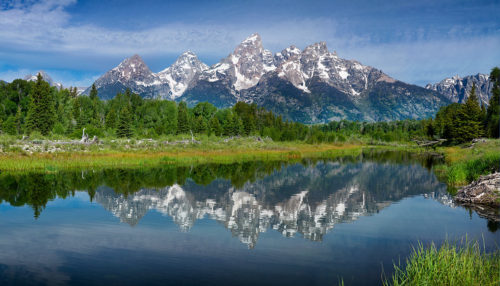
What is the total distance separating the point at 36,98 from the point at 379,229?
86.9 m

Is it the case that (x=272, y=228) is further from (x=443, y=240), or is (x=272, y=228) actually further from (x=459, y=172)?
(x=459, y=172)

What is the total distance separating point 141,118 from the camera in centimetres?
13712

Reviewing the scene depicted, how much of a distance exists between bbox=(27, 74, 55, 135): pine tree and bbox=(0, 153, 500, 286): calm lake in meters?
55.4

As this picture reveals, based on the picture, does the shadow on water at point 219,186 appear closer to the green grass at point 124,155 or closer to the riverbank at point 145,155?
the riverbank at point 145,155

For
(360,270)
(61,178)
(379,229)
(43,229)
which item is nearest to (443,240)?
(379,229)

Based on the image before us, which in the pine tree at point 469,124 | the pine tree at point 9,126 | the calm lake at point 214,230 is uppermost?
the pine tree at point 469,124

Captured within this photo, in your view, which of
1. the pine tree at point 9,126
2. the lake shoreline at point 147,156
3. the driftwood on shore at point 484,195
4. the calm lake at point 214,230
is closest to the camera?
the calm lake at point 214,230

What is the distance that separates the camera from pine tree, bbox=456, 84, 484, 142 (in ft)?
237

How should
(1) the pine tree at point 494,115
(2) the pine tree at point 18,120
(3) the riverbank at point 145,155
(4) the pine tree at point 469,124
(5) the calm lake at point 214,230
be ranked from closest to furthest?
(5) the calm lake at point 214,230 → (3) the riverbank at point 145,155 → (1) the pine tree at point 494,115 → (4) the pine tree at point 469,124 → (2) the pine tree at point 18,120

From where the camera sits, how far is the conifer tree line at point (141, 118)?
76.6 m

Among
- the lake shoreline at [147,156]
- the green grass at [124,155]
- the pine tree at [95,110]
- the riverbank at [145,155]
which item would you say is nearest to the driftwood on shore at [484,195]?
the lake shoreline at [147,156]

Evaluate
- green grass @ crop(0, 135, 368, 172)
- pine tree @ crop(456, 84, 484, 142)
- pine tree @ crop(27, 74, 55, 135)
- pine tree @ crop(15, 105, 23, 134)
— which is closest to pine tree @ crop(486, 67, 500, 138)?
pine tree @ crop(456, 84, 484, 142)

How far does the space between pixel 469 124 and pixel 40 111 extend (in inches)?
3818

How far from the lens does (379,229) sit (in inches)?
671
